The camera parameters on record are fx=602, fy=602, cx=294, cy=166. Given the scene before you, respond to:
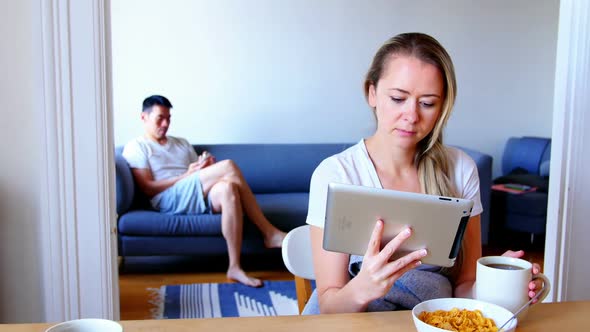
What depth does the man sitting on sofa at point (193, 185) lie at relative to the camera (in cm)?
343

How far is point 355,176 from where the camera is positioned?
1.31 m

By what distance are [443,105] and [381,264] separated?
44 cm

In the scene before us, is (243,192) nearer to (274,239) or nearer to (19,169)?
(274,239)

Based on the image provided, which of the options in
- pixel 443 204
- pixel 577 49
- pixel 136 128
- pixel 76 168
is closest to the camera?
pixel 443 204

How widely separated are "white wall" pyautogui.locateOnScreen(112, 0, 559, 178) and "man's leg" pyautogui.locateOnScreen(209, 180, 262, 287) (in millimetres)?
935

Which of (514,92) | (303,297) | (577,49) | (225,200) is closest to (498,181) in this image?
(514,92)

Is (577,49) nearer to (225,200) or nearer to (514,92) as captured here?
(225,200)

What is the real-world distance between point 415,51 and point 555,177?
0.65m

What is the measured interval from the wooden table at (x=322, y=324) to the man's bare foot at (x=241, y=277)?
233 cm

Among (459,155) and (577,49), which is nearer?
(459,155)

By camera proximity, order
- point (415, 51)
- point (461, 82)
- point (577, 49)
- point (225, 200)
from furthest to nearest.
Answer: point (461, 82) < point (225, 200) < point (577, 49) < point (415, 51)

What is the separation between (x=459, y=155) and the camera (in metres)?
1.40

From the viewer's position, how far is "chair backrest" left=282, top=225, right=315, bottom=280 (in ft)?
4.42

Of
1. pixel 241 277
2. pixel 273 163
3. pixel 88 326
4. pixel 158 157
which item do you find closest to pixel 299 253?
pixel 88 326
